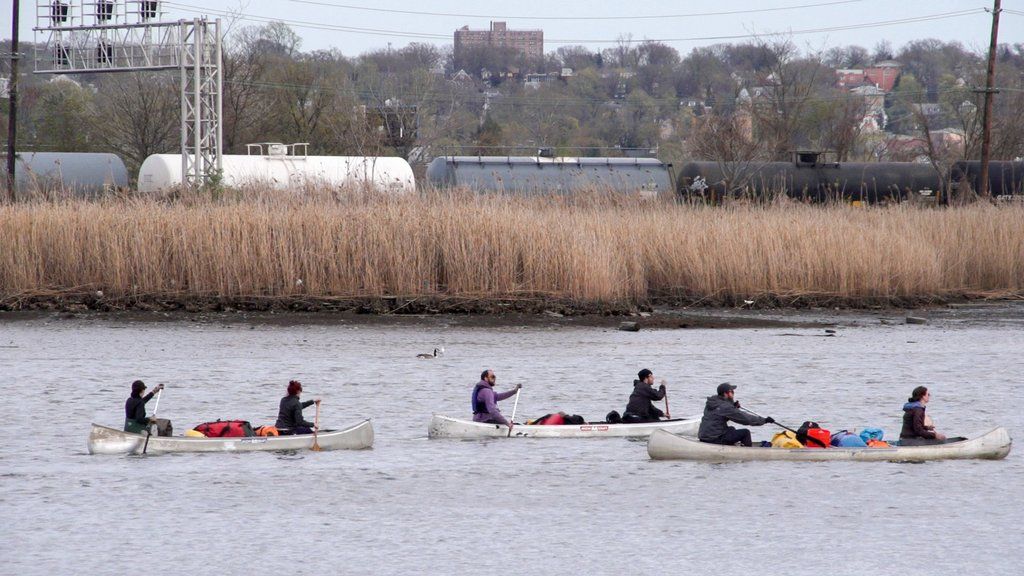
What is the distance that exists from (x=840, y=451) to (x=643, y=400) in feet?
8.68

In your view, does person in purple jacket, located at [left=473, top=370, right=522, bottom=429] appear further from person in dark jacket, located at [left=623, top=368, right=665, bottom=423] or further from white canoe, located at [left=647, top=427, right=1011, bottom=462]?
white canoe, located at [left=647, top=427, right=1011, bottom=462]

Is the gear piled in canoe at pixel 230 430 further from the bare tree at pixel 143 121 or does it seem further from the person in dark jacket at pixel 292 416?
the bare tree at pixel 143 121

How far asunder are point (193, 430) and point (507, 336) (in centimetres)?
1087

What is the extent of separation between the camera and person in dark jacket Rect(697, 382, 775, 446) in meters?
15.2

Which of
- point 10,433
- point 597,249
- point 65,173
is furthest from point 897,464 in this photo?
point 65,173

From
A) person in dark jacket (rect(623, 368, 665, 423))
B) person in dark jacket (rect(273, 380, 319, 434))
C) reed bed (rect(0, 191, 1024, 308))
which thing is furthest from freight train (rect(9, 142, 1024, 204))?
person in dark jacket (rect(273, 380, 319, 434))

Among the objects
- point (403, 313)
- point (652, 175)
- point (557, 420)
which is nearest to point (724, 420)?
point (557, 420)

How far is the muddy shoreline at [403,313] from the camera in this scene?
27.5 metres

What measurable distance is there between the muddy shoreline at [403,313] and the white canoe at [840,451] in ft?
37.8

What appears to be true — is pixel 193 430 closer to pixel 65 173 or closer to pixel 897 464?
pixel 897 464

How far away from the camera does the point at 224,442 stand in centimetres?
1537

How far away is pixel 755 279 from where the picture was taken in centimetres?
2961

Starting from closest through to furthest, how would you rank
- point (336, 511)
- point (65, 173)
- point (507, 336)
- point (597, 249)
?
point (336, 511)
point (507, 336)
point (597, 249)
point (65, 173)

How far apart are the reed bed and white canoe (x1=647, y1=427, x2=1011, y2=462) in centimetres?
1221
